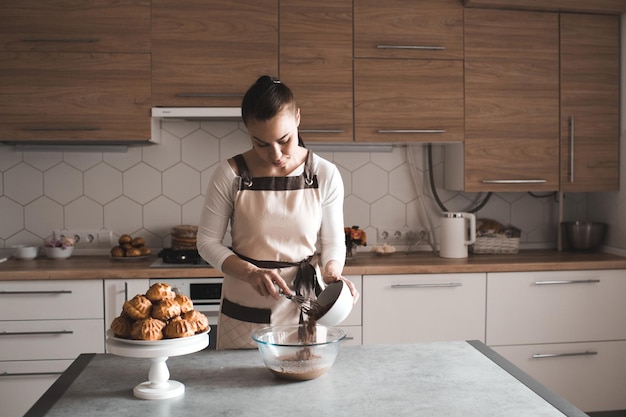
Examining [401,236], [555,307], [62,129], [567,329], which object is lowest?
[567,329]

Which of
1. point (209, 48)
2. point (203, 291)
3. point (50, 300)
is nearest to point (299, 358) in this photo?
point (203, 291)

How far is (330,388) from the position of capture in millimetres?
1552

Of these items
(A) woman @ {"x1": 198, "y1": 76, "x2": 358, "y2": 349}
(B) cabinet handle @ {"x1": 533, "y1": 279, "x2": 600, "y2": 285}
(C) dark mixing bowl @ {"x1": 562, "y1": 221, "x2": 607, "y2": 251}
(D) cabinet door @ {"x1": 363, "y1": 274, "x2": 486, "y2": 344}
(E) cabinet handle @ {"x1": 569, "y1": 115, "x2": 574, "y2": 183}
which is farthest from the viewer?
(C) dark mixing bowl @ {"x1": 562, "y1": 221, "x2": 607, "y2": 251}

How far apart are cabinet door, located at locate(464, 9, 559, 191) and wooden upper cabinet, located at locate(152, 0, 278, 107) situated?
1.04 metres

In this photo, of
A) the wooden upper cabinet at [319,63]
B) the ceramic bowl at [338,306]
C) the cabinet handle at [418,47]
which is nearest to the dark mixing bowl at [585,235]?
the cabinet handle at [418,47]

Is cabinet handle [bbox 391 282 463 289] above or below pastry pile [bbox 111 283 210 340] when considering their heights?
below

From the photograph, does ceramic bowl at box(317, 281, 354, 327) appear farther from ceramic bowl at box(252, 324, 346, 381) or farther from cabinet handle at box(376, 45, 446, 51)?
cabinet handle at box(376, 45, 446, 51)

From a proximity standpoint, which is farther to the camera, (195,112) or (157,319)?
(195,112)

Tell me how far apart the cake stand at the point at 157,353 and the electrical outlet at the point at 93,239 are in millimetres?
2205

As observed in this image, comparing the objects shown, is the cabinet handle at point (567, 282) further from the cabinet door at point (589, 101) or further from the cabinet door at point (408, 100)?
the cabinet door at point (408, 100)

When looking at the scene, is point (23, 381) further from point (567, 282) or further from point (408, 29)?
point (567, 282)

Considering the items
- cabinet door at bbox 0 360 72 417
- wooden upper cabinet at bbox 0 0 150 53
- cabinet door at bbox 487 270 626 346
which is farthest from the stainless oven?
cabinet door at bbox 487 270 626 346

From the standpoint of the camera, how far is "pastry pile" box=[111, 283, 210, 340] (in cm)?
148

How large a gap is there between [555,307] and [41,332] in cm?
239
